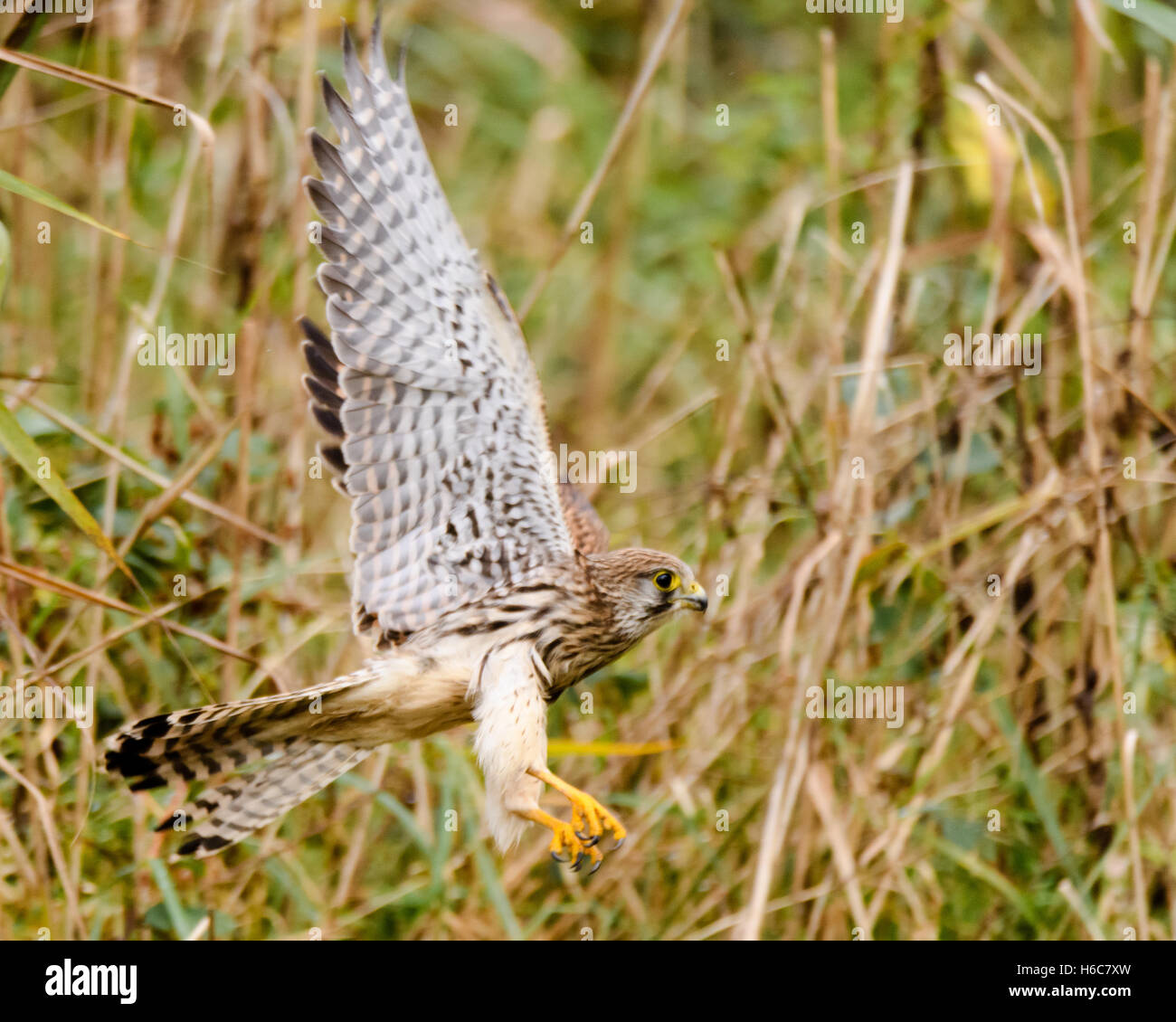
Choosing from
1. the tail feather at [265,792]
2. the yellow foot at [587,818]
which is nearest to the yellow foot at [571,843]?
the yellow foot at [587,818]

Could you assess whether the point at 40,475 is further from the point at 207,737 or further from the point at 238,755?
the point at 238,755

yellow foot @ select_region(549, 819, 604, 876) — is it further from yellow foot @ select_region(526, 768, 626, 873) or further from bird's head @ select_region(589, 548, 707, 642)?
bird's head @ select_region(589, 548, 707, 642)

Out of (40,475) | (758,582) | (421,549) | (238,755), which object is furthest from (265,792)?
(758,582)

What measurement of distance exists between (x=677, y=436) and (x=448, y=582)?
2.79 m

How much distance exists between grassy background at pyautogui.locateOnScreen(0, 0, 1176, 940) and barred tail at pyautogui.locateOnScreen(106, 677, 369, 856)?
16cm

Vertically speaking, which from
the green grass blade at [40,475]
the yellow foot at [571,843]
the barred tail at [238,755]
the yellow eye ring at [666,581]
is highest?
the green grass blade at [40,475]

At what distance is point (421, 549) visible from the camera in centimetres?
395

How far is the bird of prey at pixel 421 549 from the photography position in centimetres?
361

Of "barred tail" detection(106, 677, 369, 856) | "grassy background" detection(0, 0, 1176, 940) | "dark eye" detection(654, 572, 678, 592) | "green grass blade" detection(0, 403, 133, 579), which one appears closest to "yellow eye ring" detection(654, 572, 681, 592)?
"dark eye" detection(654, 572, 678, 592)

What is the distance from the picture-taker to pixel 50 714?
3.87m

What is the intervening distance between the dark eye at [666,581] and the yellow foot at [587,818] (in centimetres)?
71

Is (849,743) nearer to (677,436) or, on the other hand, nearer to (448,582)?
(448,582)

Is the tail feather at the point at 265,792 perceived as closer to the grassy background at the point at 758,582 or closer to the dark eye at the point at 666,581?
the grassy background at the point at 758,582

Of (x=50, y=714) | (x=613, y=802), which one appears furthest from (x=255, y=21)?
(x=613, y=802)
